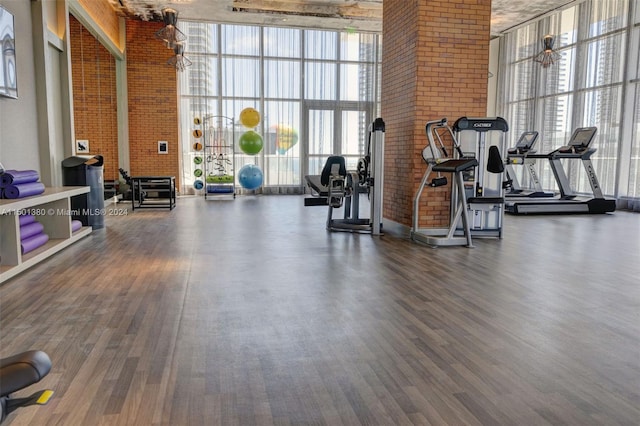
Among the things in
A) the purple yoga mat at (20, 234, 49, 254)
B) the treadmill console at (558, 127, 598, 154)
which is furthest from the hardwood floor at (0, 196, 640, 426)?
the treadmill console at (558, 127, 598, 154)

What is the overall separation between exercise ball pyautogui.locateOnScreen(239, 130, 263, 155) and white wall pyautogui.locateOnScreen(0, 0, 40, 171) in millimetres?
5927

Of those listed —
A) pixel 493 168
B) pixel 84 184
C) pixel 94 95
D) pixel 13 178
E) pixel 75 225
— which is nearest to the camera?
pixel 13 178

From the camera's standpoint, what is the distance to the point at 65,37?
6.89 meters

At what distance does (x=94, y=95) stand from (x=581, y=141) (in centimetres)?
1025

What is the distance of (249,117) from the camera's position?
39.4ft

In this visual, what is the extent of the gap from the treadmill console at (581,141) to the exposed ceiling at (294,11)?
121 inches

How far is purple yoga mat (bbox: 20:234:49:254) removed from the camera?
176 inches

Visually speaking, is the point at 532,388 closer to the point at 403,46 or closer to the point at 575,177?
the point at 403,46

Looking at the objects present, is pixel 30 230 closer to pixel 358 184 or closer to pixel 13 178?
pixel 13 178

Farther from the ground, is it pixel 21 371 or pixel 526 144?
pixel 526 144

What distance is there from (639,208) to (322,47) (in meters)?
8.54

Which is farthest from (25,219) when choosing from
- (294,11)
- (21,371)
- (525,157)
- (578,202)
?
(578,202)

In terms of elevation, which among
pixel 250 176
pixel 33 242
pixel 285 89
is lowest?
pixel 33 242

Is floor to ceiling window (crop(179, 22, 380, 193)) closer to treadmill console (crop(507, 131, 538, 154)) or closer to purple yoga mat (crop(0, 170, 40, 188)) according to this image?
treadmill console (crop(507, 131, 538, 154))
